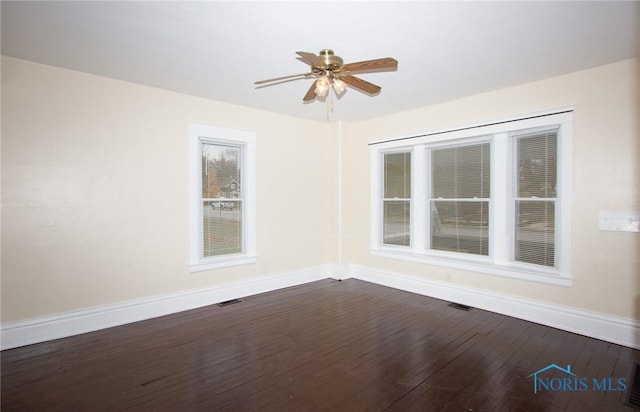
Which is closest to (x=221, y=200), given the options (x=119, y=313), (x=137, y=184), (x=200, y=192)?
(x=200, y=192)

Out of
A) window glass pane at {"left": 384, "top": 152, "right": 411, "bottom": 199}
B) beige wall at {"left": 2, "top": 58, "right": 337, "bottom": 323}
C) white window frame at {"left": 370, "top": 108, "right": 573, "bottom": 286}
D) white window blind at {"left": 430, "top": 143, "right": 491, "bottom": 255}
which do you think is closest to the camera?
beige wall at {"left": 2, "top": 58, "right": 337, "bottom": 323}

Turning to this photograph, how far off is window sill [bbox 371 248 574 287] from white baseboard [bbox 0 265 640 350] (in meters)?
0.27

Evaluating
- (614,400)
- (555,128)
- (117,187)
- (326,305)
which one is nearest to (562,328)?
(614,400)

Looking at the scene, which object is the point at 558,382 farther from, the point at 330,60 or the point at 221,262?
the point at 221,262

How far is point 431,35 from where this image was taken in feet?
8.77

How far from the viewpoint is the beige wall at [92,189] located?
10.2 ft

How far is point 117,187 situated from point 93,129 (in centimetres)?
67

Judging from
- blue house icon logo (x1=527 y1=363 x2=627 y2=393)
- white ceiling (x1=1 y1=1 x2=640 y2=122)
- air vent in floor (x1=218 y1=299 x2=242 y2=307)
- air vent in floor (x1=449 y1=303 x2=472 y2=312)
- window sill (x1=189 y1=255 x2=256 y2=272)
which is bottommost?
blue house icon logo (x1=527 y1=363 x2=627 y2=393)

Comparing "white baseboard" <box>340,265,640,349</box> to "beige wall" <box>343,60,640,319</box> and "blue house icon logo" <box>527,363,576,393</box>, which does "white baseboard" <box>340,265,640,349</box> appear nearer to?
"beige wall" <box>343,60,640,319</box>

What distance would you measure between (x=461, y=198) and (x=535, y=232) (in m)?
0.99

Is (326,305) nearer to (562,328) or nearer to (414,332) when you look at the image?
(414,332)

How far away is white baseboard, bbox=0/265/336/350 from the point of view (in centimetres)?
311

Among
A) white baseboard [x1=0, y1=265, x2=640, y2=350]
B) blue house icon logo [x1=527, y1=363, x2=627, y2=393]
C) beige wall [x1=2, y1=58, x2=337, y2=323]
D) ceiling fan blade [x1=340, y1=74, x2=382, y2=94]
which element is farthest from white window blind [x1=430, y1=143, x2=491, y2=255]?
beige wall [x1=2, y1=58, x2=337, y2=323]

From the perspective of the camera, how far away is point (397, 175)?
5.29 meters
